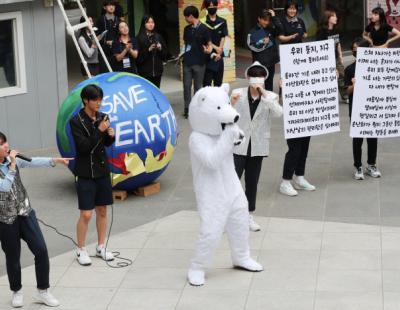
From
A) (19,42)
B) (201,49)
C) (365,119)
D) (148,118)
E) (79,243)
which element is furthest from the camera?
(201,49)

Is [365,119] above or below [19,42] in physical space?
below

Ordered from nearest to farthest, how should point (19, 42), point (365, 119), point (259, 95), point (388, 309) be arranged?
point (388, 309) < point (259, 95) < point (365, 119) < point (19, 42)

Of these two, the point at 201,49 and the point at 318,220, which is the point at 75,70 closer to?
the point at 201,49

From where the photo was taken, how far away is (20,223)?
8.12m

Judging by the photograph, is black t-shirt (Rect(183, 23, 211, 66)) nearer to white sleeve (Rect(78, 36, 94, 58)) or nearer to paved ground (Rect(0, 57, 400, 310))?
white sleeve (Rect(78, 36, 94, 58))

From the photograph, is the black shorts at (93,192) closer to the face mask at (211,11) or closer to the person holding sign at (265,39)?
the person holding sign at (265,39)

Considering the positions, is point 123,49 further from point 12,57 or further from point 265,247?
point 265,247

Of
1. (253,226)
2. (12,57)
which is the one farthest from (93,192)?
(12,57)

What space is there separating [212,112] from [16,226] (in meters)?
1.90

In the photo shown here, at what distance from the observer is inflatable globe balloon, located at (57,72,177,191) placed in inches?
431

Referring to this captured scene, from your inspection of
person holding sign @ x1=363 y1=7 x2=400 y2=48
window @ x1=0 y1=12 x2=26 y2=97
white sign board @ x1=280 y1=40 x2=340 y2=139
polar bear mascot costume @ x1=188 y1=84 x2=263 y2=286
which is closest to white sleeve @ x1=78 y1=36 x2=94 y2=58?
window @ x1=0 y1=12 x2=26 y2=97

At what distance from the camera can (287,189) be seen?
1143cm

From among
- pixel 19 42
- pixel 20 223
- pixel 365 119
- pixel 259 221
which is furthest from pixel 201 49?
pixel 20 223

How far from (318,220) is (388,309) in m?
2.53
